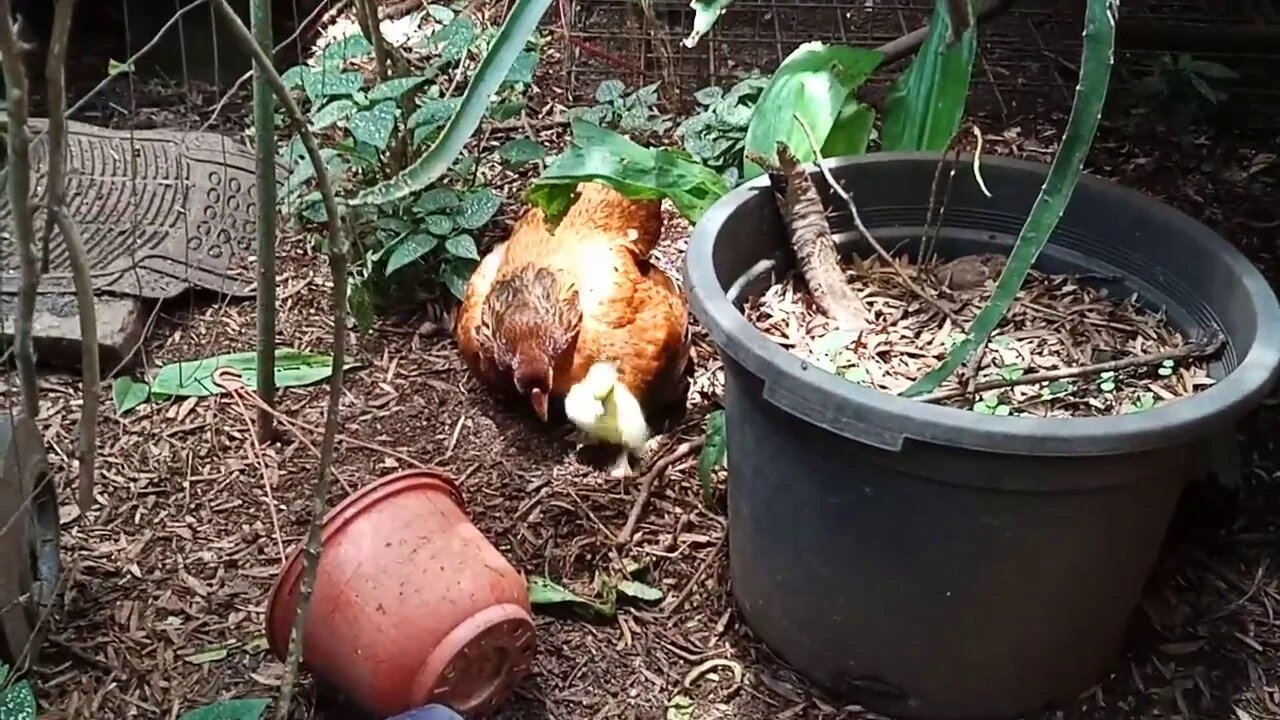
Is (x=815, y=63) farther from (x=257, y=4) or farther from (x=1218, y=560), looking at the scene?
(x=1218, y=560)

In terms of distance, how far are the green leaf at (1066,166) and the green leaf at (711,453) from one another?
517mm

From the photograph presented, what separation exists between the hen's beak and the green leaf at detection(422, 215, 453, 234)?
16.0 inches

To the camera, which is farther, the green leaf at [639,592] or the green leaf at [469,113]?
the green leaf at [639,592]

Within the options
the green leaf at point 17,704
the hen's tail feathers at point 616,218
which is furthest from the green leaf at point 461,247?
the green leaf at point 17,704

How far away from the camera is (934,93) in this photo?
176 centimetres

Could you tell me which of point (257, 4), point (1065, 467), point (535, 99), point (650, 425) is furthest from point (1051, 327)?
point (535, 99)

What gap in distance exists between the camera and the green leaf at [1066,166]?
1078 mm

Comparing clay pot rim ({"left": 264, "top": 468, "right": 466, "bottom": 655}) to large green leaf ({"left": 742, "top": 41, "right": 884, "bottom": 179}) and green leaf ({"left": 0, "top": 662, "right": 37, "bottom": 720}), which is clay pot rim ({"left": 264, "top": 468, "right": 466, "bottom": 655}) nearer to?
green leaf ({"left": 0, "top": 662, "right": 37, "bottom": 720})

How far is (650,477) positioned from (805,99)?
0.65 meters

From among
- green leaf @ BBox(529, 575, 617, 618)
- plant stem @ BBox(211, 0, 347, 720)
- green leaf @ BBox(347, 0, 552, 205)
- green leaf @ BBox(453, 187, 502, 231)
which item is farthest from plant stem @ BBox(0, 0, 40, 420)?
green leaf @ BBox(453, 187, 502, 231)

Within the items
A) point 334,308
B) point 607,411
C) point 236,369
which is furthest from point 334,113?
point 334,308

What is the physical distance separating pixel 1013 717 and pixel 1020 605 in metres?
0.22

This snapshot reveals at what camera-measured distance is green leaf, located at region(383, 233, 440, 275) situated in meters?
2.09

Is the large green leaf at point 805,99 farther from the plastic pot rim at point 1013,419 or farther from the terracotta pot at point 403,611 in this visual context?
the terracotta pot at point 403,611
